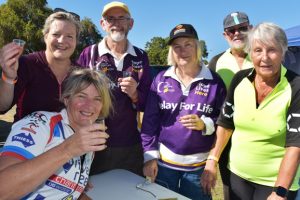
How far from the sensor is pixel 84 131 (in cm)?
170

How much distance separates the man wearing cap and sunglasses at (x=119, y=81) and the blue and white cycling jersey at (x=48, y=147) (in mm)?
1060

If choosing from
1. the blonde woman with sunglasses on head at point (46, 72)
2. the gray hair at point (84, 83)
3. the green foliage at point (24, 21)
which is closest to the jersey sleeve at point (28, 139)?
the gray hair at point (84, 83)

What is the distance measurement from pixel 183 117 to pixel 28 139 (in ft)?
4.95

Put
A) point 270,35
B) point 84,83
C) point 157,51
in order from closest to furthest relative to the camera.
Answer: point 84,83
point 270,35
point 157,51

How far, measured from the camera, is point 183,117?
2959 millimetres

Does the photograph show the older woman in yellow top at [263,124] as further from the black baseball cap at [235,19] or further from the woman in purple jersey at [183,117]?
the black baseball cap at [235,19]

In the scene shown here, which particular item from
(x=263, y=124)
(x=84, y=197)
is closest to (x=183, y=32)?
(x=263, y=124)

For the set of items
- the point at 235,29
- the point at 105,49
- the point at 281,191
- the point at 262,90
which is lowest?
the point at 281,191

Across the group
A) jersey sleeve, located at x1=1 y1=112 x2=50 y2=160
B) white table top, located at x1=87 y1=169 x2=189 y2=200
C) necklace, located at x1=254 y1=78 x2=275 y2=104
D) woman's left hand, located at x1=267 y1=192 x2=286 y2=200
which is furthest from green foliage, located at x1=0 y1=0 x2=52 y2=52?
woman's left hand, located at x1=267 y1=192 x2=286 y2=200

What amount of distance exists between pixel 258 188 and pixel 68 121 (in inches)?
65.2

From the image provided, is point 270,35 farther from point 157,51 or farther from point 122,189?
point 157,51

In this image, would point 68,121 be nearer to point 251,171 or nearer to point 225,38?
point 251,171

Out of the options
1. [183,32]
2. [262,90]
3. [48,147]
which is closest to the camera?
[48,147]

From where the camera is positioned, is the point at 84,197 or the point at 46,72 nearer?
the point at 84,197
